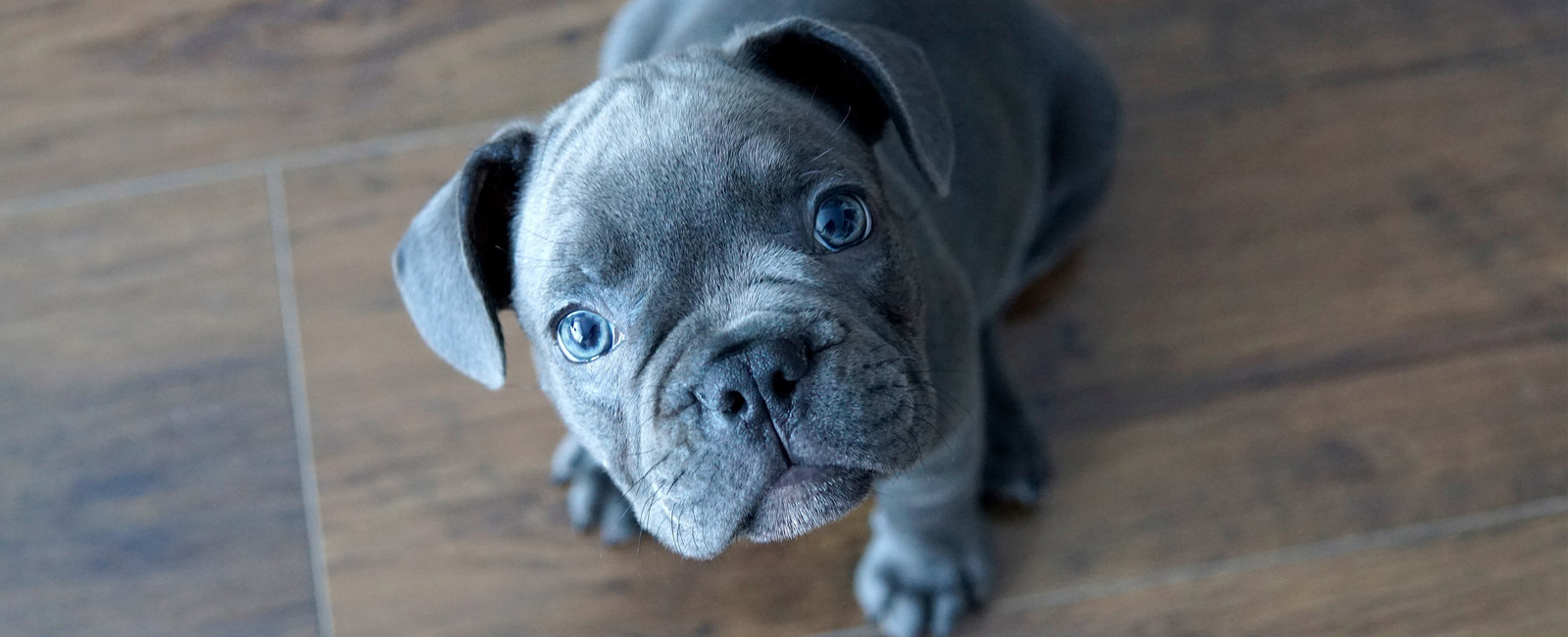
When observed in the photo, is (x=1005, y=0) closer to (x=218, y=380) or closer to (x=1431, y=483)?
(x=1431, y=483)

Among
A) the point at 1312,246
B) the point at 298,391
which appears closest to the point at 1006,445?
the point at 1312,246

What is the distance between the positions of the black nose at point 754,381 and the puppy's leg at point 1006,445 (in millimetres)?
1341

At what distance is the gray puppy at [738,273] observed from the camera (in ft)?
6.23

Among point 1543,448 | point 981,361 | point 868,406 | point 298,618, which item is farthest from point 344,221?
point 1543,448

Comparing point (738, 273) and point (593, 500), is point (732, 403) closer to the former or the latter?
point (738, 273)

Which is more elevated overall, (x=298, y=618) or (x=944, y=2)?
(x=944, y=2)

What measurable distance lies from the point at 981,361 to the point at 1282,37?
1.45 metres

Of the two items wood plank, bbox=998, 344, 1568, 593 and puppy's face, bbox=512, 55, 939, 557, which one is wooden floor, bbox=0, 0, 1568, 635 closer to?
wood plank, bbox=998, 344, 1568, 593

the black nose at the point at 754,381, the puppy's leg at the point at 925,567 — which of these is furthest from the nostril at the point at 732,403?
the puppy's leg at the point at 925,567

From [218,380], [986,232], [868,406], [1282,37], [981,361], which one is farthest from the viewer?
[1282,37]

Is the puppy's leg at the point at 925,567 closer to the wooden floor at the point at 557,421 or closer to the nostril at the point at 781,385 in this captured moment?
the wooden floor at the point at 557,421

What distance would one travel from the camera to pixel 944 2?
8.65 feet

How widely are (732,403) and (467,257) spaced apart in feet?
1.82

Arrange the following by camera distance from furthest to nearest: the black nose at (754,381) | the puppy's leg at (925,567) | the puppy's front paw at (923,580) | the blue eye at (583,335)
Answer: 1. the puppy's front paw at (923,580)
2. the puppy's leg at (925,567)
3. the blue eye at (583,335)
4. the black nose at (754,381)
